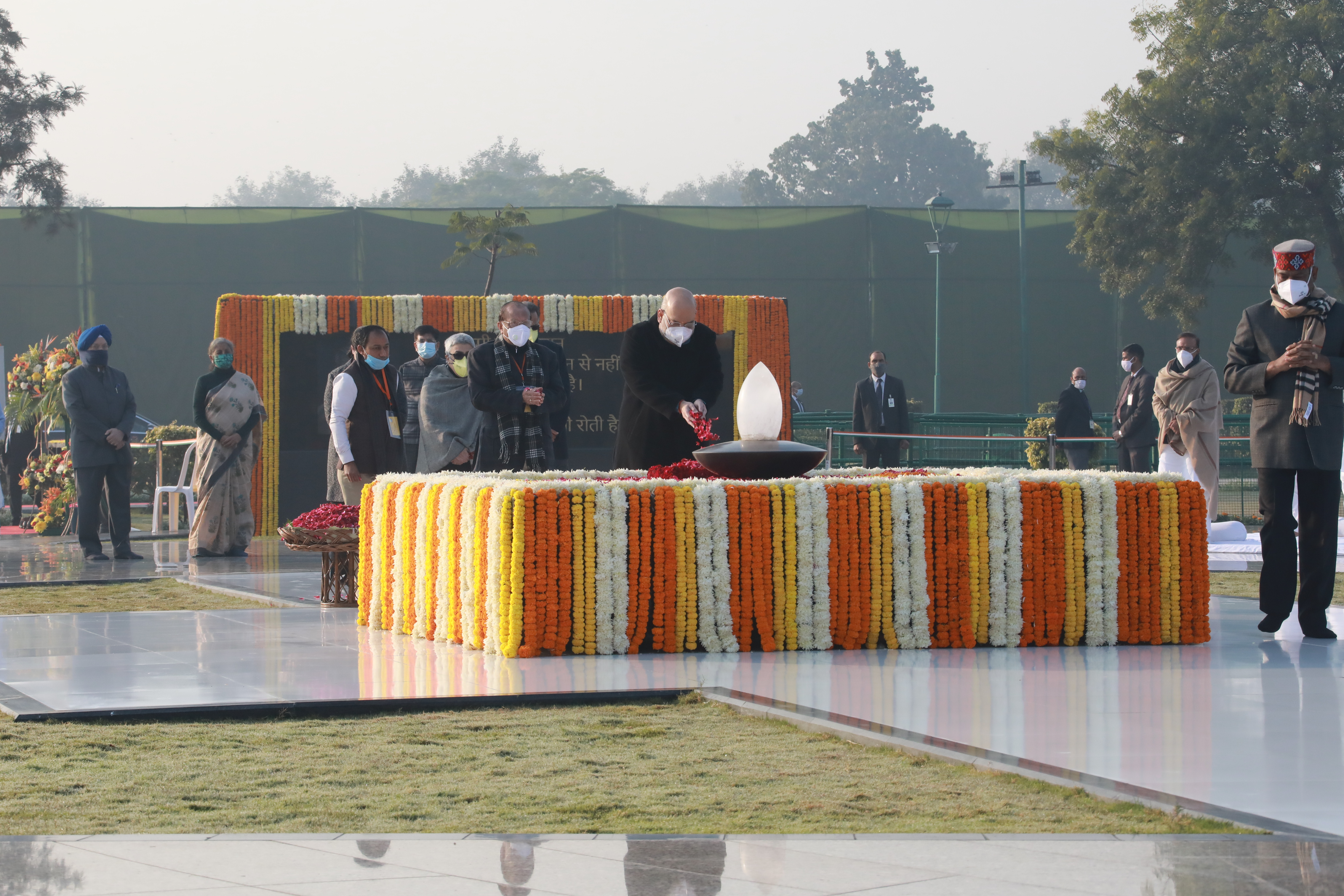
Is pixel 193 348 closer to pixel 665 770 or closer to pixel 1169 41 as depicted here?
pixel 1169 41

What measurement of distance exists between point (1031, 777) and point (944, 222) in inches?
1146

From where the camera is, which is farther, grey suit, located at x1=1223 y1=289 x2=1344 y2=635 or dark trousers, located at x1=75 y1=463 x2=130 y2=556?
dark trousers, located at x1=75 y1=463 x2=130 y2=556

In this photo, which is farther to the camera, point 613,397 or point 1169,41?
point 1169,41

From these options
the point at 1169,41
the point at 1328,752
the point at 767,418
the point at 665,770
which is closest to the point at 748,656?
the point at 767,418

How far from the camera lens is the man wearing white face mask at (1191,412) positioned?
43.7ft

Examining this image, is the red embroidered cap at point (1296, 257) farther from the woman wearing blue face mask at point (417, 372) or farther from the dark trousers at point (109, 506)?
the dark trousers at point (109, 506)

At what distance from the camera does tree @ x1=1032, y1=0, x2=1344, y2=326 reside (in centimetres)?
3206

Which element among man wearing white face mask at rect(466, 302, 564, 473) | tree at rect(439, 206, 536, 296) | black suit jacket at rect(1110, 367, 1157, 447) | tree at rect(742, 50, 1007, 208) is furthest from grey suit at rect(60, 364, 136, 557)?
tree at rect(742, 50, 1007, 208)

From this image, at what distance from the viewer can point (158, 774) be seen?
4316 millimetres

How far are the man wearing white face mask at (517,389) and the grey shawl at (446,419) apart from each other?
1.01m

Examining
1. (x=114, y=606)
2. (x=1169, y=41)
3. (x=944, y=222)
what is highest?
(x=1169, y=41)

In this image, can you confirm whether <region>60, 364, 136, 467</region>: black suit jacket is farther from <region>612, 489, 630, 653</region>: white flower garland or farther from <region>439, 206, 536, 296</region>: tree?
<region>439, 206, 536, 296</region>: tree

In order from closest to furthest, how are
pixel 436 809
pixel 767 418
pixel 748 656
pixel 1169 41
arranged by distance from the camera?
1. pixel 436 809
2. pixel 748 656
3. pixel 767 418
4. pixel 1169 41

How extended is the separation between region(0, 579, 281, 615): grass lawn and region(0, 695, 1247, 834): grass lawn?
4.00 metres
